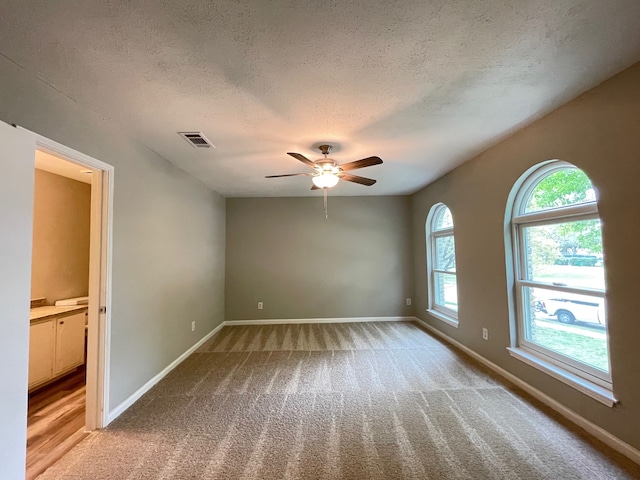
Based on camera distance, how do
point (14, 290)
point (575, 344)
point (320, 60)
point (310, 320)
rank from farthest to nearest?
1. point (310, 320)
2. point (575, 344)
3. point (320, 60)
4. point (14, 290)

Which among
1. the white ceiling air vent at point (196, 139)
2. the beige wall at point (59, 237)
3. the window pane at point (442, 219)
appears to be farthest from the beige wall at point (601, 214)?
the beige wall at point (59, 237)

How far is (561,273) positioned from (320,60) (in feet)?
8.51

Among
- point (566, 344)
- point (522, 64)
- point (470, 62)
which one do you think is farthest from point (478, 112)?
point (566, 344)

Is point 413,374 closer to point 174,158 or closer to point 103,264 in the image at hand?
point 103,264

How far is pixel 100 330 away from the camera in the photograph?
2.19 m

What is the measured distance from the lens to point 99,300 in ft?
7.25

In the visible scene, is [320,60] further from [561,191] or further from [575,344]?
[575,344]

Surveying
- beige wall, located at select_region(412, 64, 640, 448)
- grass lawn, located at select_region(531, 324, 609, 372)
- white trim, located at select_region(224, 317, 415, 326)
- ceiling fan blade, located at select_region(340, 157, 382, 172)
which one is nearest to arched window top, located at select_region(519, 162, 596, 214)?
beige wall, located at select_region(412, 64, 640, 448)

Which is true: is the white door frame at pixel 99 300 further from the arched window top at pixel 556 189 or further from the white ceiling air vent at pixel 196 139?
the arched window top at pixel 556 189

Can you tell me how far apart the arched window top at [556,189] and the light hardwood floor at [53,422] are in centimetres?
417

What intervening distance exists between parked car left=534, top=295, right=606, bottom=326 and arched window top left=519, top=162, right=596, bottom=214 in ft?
2.54

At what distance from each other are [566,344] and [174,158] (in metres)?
4.20

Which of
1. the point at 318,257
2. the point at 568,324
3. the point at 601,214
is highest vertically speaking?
the point at 601,214

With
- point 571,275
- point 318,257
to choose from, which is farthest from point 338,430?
point 318,257
